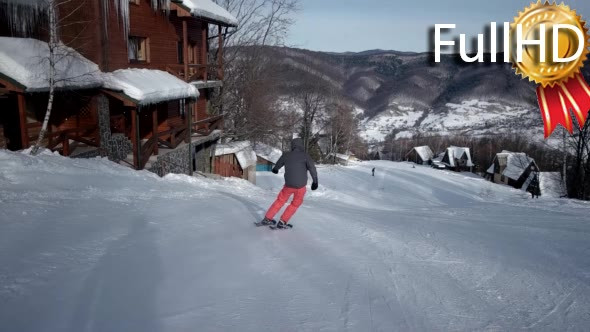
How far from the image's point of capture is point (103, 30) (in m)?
13.4

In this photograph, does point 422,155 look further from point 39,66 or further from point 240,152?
point 39,66

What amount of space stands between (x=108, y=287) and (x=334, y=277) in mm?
2441

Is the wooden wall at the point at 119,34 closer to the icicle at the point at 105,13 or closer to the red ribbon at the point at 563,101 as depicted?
the icicle at the point at 105,13

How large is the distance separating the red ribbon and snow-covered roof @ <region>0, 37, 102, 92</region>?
15.6 meters

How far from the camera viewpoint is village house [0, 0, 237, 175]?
11578mm

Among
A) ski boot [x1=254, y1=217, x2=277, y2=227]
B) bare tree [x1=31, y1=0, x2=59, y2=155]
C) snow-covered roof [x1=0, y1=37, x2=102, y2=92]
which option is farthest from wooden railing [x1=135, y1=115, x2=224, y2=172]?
ski boot [x1=254, y1=217, x2=277, y2=227]

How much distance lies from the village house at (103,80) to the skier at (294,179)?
718 centimetres

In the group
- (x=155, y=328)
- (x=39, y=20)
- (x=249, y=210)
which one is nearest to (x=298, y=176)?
(x=249, y=210)

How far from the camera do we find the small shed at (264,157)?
3656 cm

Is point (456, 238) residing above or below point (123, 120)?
below

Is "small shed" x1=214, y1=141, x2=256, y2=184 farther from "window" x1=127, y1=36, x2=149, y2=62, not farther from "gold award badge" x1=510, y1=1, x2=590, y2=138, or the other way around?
"gold award badge" x1=510, y1=1, x2=590, y2=138

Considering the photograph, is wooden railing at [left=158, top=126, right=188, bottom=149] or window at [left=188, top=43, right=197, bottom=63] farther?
window at [left=188, top=43, right=197, bottom=63]

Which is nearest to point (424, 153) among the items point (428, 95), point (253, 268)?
point (428, 95)

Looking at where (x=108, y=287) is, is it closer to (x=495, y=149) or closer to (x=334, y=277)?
(x=334, y=277)
